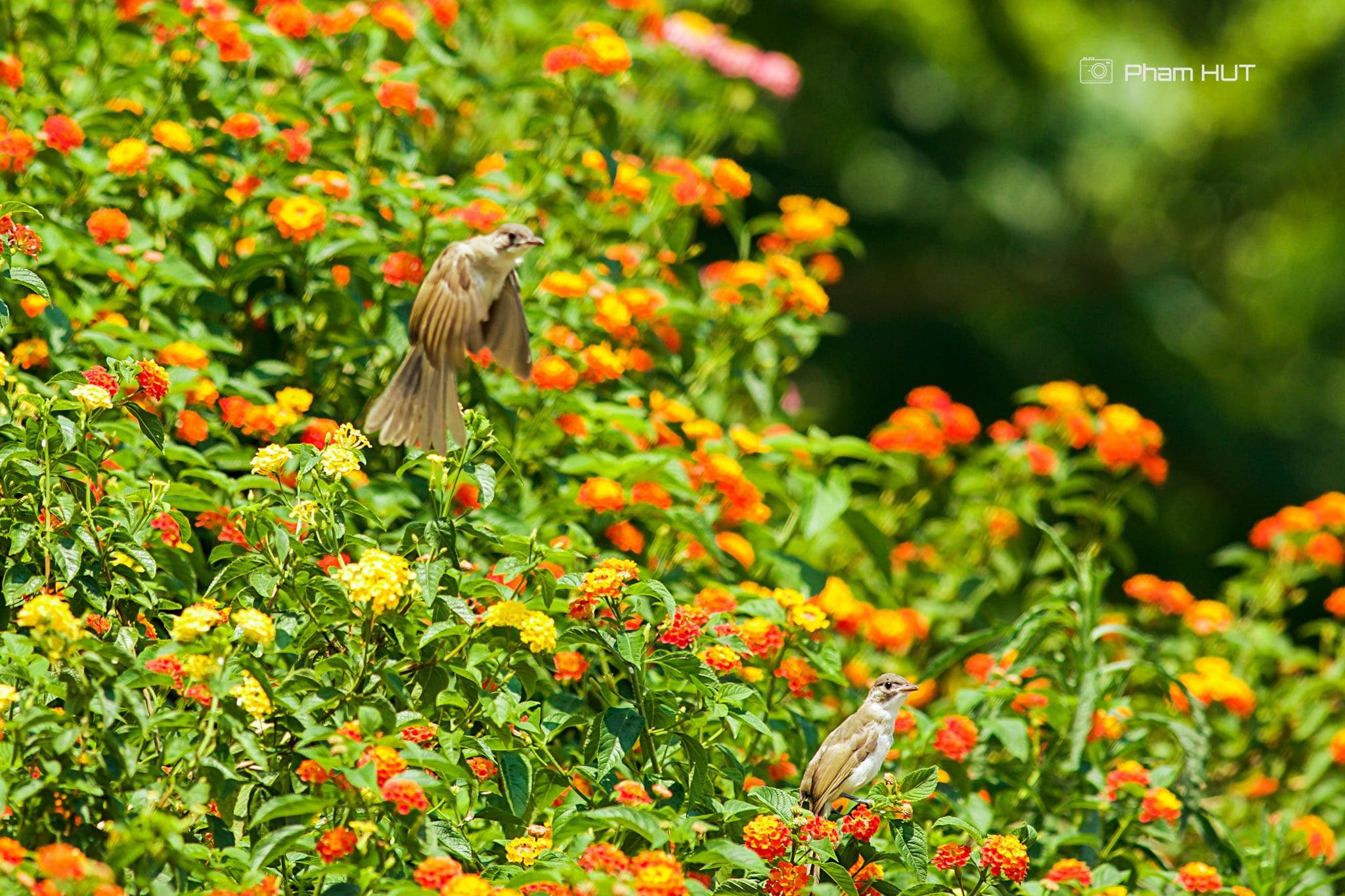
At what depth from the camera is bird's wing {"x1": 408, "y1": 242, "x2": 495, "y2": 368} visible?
96.6 inches

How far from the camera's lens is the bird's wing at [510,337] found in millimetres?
2584

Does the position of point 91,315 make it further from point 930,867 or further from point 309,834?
point 930,867

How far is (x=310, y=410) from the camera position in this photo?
277 centimetres

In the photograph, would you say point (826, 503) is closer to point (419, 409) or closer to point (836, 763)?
point (836, 763)

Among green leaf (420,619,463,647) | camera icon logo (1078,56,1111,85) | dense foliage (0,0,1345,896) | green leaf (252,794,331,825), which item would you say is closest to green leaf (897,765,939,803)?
dense foliage (0,0,1345,896)

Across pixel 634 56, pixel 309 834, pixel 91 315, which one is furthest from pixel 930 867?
pixel 634 56

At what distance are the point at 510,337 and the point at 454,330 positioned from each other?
0.53ft

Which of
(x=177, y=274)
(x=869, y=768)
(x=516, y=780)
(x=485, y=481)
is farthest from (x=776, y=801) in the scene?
(x=177, y=274)

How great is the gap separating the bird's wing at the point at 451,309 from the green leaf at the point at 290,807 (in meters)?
1.04

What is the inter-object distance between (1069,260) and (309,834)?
10.2 m

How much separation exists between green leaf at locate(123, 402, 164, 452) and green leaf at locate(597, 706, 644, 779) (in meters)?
0.85

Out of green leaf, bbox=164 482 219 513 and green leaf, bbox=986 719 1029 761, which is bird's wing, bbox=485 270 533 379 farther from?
green leaf, bbox=986 719 1029 761

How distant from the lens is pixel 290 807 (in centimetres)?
162

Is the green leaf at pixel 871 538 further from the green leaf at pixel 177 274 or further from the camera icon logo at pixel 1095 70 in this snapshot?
the camera icon logo at pixel 1095 70
